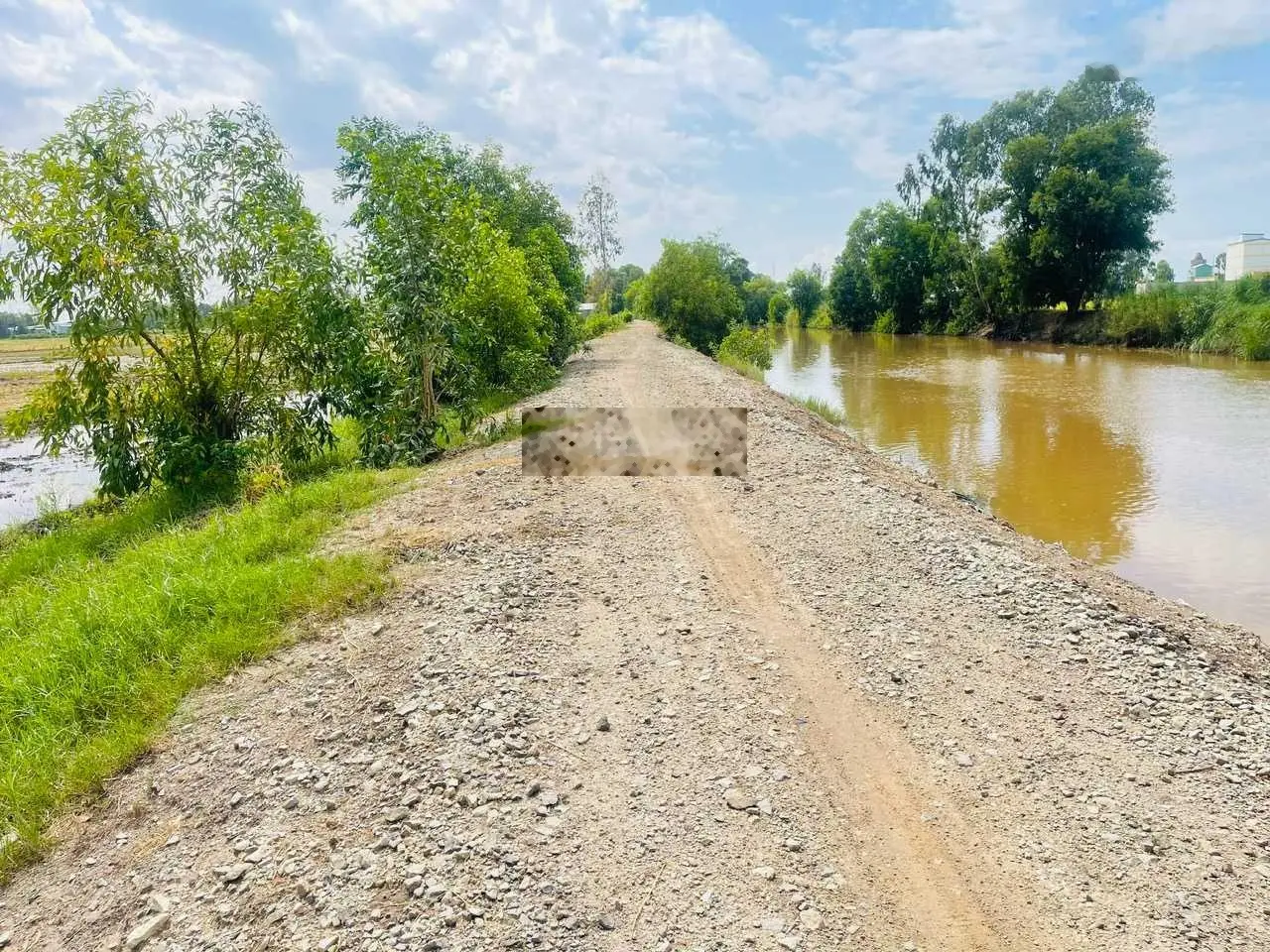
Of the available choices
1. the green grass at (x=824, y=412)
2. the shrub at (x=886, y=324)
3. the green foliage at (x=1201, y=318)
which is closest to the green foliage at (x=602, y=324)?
the green grass at (x=824, y=412)

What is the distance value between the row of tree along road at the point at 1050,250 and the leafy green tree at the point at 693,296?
8cm

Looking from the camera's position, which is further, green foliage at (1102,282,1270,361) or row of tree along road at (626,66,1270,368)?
row of tree along road at (626,66,1270,368)

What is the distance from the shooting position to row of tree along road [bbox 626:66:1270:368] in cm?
3534

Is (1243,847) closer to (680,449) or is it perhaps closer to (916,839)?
(916,839)

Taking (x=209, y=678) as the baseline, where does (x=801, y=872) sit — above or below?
below

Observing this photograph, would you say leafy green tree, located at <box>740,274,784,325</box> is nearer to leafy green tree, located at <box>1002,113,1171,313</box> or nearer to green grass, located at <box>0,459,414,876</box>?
leafy green tree, located at <box>1002,113,1171,313</box>

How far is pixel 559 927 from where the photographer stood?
2.87m

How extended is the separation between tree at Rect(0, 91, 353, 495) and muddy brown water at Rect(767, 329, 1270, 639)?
1117 centimetres

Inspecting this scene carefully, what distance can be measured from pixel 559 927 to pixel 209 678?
130 inches

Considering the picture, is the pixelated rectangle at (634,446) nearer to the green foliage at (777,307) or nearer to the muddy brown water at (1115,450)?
the muddy brown water at (1115,450)

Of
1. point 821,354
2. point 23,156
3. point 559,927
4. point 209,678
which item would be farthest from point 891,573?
point 821,354

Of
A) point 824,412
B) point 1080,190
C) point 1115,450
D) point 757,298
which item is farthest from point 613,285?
point 1115,450

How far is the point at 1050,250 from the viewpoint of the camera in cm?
4197

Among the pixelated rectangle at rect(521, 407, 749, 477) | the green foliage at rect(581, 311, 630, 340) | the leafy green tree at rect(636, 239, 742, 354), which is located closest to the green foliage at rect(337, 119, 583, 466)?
the pixelated rectangle at rect(521, 407, 749, 477)
